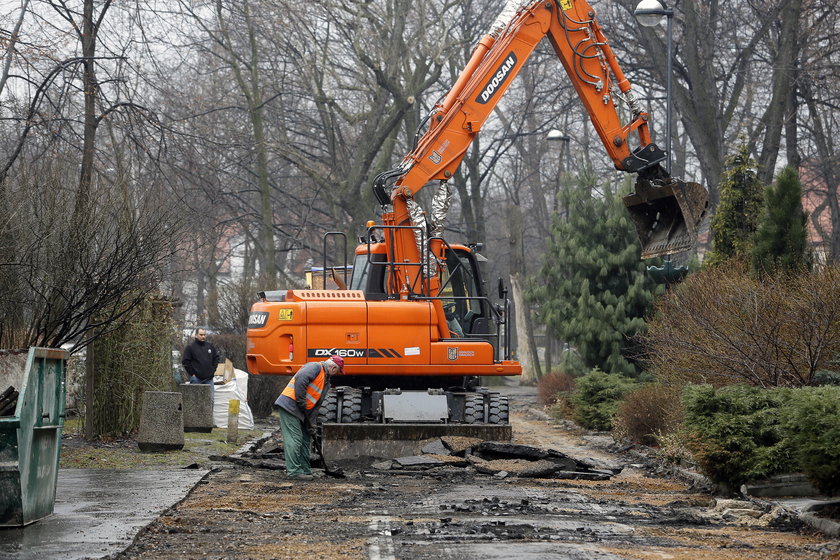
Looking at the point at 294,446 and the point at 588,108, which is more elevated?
the point at 588,108

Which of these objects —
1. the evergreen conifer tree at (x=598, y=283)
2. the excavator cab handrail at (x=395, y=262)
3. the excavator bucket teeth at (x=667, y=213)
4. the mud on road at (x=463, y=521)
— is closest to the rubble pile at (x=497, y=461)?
the mud on road at (x=463, y=521)

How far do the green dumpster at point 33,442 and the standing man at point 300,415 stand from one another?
4.29 meters

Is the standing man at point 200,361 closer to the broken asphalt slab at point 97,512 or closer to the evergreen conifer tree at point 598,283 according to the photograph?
the broken asphalt slab at point 97,512

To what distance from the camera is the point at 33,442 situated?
1068 cm

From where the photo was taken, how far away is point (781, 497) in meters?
12.6

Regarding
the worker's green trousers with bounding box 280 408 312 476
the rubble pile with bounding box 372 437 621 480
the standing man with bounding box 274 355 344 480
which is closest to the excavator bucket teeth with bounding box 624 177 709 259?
the rubble pile with bounding box 372 437 621 480

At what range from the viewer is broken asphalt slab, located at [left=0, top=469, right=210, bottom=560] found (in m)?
9.36

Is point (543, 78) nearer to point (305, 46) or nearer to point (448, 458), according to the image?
point (305, 46)

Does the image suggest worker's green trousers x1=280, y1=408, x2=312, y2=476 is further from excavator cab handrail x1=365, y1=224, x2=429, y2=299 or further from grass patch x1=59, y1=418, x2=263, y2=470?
excavator cab handrail x1=365, y1=224, x2=429, y2=299

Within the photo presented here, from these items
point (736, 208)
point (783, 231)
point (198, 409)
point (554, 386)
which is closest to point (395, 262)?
point (198, 409)

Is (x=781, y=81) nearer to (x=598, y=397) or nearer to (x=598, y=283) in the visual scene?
(x=598, y=283)

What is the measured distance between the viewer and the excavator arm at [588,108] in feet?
60.0

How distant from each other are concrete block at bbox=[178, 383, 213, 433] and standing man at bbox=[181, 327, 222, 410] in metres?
0.69

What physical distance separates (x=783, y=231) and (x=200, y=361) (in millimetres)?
10520
